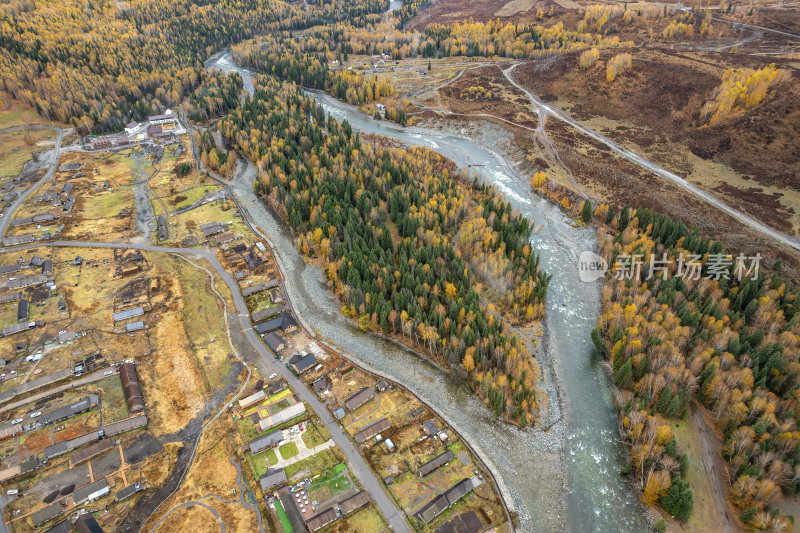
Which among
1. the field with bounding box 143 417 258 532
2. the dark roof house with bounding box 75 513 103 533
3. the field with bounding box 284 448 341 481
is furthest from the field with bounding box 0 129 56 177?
the field with bounding box 284 448 341 481

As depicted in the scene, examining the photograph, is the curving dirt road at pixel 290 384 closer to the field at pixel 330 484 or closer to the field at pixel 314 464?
the field at pixel 330 484

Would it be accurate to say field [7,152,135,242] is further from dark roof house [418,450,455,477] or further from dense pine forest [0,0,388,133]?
dark roof house [418,450,455,477]

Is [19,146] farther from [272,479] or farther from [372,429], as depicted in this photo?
[372,429]

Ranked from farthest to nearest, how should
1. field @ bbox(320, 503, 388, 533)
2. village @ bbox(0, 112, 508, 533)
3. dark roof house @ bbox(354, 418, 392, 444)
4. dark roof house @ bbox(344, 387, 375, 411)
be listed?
dark roof house @ bbox(344, 387, 375, 411) < dark roof house @ bbox(354, 418, 392, 444) < village @ bbox(0, 112, 508, 533) < field @ bbox(320, 503, 388, 533)

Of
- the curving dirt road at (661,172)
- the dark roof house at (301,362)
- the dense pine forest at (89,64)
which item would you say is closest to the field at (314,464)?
the dark roof house at (301,362)

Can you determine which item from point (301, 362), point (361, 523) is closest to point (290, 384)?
point (301, 362)

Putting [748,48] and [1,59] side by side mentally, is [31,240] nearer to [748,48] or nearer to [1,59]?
[1,59]
